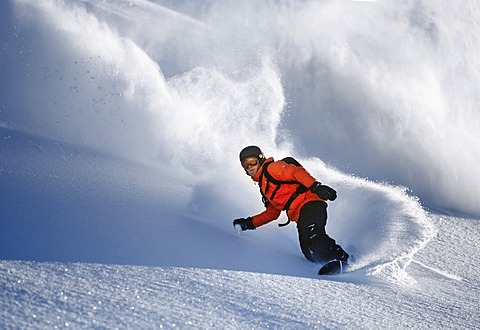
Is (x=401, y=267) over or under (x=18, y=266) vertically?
over

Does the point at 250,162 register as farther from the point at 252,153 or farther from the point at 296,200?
the point at 296,200

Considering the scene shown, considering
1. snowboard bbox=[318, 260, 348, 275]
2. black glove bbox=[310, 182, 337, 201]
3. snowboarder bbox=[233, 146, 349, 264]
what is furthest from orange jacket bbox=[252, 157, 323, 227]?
snowboard bbox=[318, 260, 348, 275]

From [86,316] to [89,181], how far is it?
224 centimetres

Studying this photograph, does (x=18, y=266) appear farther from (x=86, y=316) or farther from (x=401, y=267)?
(x=401, y=267)

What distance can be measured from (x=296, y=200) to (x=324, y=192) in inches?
16.7

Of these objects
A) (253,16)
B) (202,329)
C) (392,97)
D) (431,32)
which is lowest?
(202,329)

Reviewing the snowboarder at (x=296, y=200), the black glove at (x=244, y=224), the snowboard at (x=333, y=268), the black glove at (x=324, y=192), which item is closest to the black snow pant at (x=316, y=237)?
the snowboarder at (x=296, y=200)

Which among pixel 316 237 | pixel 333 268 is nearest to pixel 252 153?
pixel 316 237

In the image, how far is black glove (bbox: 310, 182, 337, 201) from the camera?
3.72 meters

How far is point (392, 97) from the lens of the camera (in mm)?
9203

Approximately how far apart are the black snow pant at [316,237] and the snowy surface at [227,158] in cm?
16

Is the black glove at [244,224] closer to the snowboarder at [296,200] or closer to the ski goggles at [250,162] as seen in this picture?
the snowboarder at [296,200]

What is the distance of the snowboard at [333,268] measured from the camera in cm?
346

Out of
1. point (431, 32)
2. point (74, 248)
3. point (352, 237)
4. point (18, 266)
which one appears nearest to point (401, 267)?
point (352, 237)
